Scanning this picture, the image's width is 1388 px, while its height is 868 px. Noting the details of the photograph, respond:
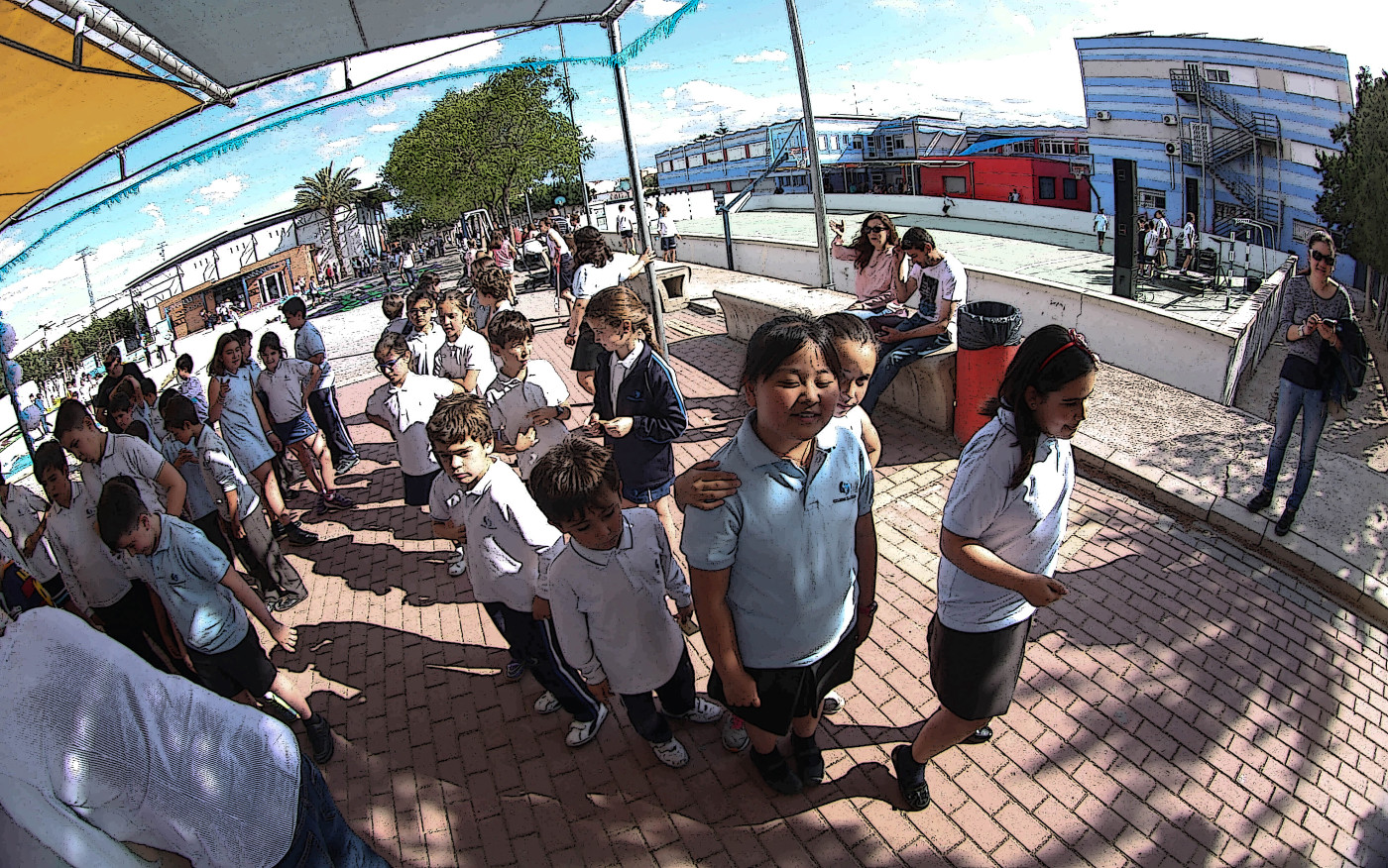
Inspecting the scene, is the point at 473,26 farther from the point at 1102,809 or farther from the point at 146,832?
the point at 1102,809

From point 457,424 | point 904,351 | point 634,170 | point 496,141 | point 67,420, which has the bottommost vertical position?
point 904,351

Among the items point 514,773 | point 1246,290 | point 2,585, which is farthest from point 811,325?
point 1246,290

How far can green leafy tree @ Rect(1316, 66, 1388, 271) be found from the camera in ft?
27.5

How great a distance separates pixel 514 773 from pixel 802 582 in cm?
189

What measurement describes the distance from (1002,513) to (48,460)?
4.41 m

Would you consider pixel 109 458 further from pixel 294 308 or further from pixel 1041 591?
pixel 1041 591

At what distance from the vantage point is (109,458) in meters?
3.71

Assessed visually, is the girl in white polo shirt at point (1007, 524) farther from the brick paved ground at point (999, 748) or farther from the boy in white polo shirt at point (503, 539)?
the boy in white polo shirt at point (503, 539)

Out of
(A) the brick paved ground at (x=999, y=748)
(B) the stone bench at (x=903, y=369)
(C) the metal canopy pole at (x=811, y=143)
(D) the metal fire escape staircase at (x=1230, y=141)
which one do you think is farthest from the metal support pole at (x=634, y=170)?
(D) the metal fire escape staircase at (x=1230, y=141)

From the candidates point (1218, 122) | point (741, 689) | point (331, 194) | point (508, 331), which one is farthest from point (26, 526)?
point (1218, 122)

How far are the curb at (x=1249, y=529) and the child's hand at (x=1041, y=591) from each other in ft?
11.2

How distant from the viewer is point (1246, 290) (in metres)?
17.1

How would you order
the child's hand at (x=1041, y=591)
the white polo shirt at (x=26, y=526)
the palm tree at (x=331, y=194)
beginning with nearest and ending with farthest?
the child's hand at (x=1041, y=591), the white polo shirt at (x=26, y=526), the palm tree at (x=331, y=194)

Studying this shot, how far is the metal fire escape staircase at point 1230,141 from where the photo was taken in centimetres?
2848
